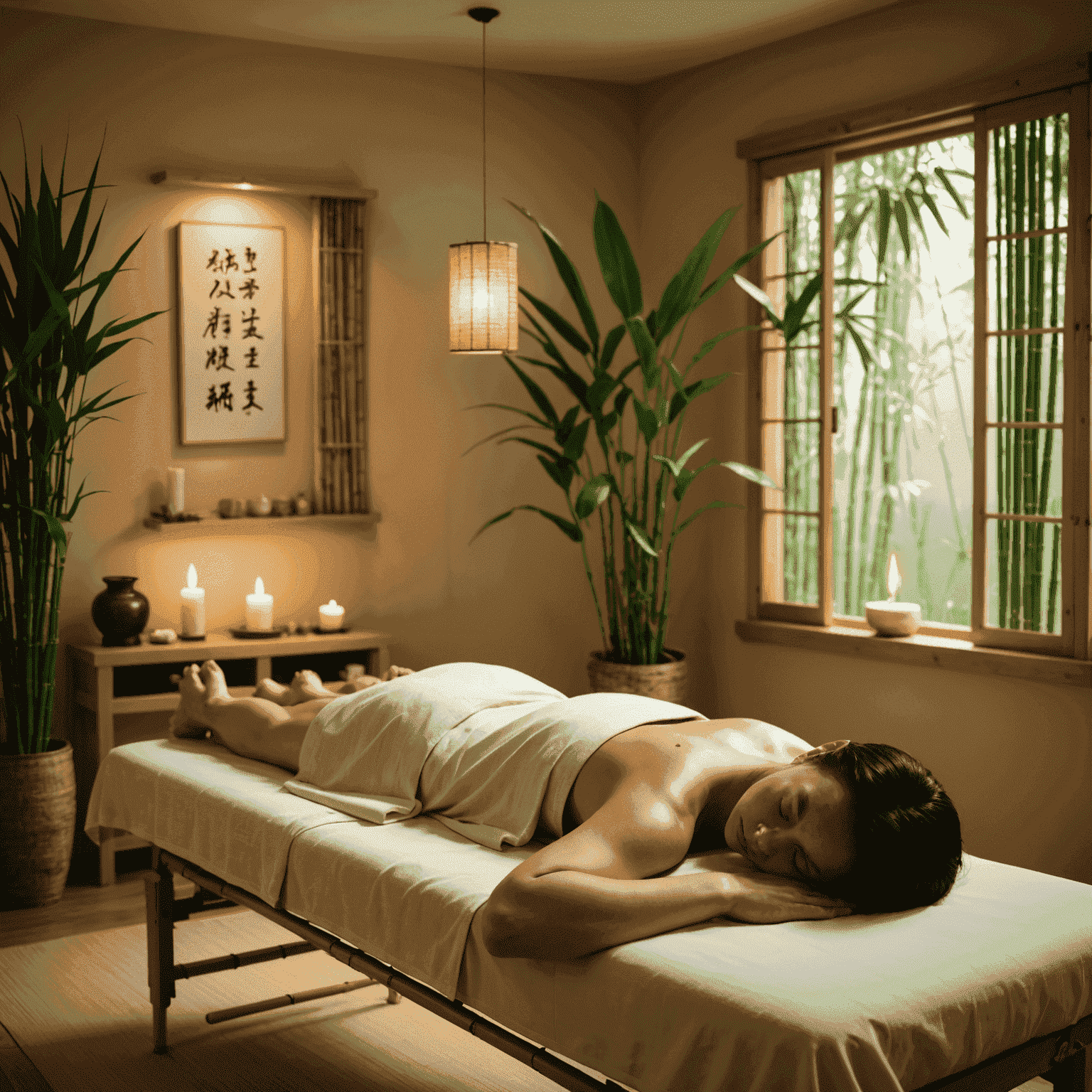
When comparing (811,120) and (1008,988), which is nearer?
(1008,988)

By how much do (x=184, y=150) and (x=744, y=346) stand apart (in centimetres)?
202

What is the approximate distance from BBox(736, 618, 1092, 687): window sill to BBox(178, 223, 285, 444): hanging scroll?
1854mm

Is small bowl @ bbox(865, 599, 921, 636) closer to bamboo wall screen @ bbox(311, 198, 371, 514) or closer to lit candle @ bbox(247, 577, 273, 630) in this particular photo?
bamboo wall screen @ bbox(311, 198, 371, 514)

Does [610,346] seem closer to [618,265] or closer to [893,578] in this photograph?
[618,265]

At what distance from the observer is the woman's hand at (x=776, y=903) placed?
1651 millimetres

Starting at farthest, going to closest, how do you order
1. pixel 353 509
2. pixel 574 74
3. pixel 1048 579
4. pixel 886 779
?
pixel 574 74
pixel 353 509
pixel 1048 579
pixel 886 779

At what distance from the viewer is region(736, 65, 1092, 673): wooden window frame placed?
335 centimetres

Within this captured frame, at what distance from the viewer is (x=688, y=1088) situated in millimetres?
1429

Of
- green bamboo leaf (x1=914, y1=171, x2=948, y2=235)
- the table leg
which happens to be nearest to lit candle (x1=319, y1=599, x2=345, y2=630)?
the table leg

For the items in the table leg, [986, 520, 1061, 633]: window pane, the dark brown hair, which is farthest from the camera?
the table leg

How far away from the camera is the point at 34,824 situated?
3400 millimetres

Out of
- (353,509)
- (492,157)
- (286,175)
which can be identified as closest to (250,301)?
(286,175)

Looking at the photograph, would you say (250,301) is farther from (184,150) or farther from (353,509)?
(353,509)

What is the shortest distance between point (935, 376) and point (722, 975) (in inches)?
149
